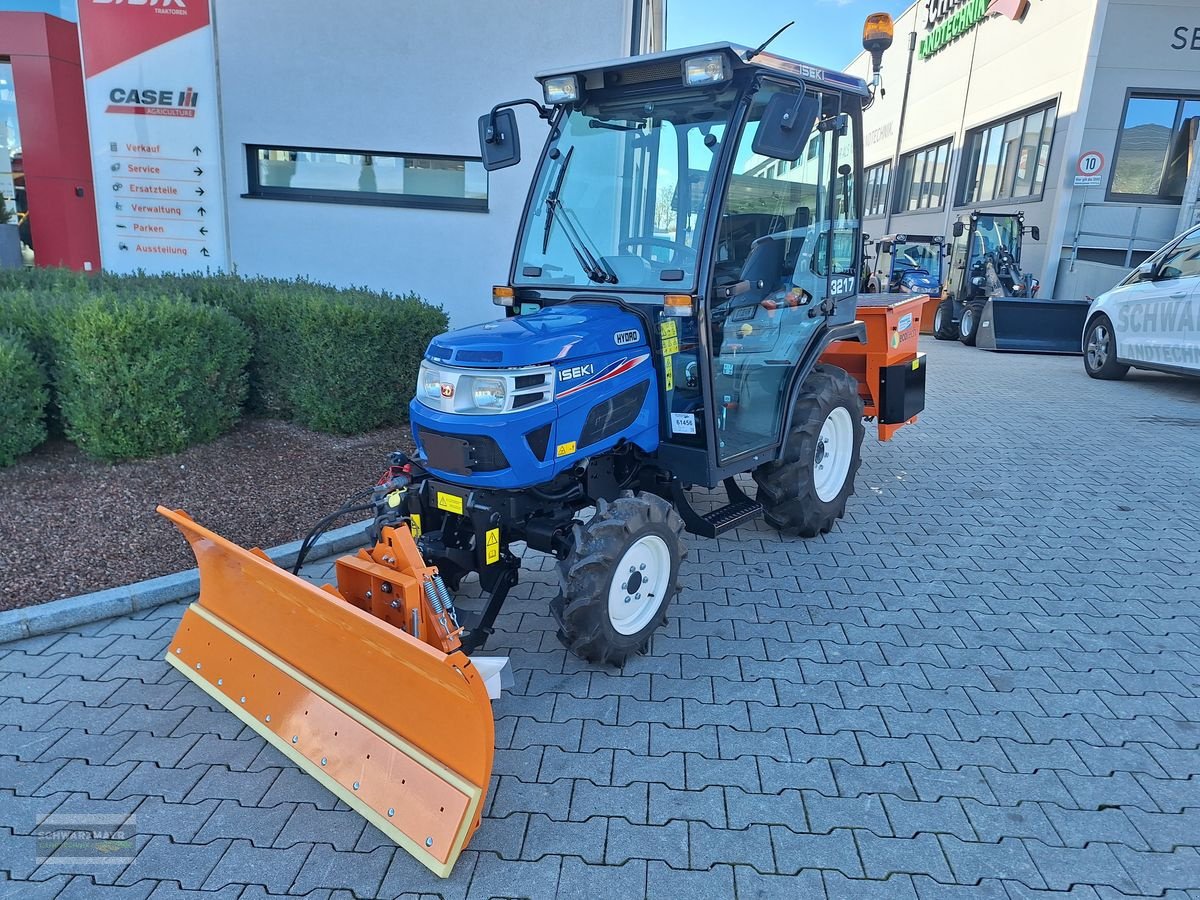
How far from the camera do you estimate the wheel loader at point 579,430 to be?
8.59 ft

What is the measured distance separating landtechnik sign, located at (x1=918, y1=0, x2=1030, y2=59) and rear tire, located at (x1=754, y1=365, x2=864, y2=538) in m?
20.0

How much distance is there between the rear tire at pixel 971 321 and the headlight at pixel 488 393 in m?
14.8

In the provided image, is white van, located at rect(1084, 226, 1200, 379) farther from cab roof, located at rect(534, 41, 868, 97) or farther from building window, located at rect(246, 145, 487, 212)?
building window, located at rect(246, 145, 487, 212)

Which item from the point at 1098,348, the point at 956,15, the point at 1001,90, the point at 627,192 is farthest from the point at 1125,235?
the point at 627,192

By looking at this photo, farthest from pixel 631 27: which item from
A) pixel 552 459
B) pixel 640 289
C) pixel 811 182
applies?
pixel 552 459

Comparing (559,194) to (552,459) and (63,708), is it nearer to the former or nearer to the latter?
(552,459)

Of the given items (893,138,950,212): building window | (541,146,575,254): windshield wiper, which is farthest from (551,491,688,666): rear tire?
(893,138,950,212): building window

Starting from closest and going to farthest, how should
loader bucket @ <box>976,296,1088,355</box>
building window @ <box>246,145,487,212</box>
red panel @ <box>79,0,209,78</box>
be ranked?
red panel @ <box>79,0,209,78</box>, building window @ <box>246,145,487,212</box>, loader bucket @ <box>976,296,1088,355</box>

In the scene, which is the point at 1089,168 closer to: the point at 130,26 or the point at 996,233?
the point at 996,233

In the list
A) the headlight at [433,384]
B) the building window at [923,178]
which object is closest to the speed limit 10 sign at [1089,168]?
the building window at [923,178]

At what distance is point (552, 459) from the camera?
326 centimetres

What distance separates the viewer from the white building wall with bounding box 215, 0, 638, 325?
8.75 m

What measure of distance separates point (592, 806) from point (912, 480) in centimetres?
466

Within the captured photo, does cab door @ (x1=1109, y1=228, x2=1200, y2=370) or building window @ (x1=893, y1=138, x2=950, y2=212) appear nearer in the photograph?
cab door @ (x1=1109, y1=228, x2=1200, y2=370)
